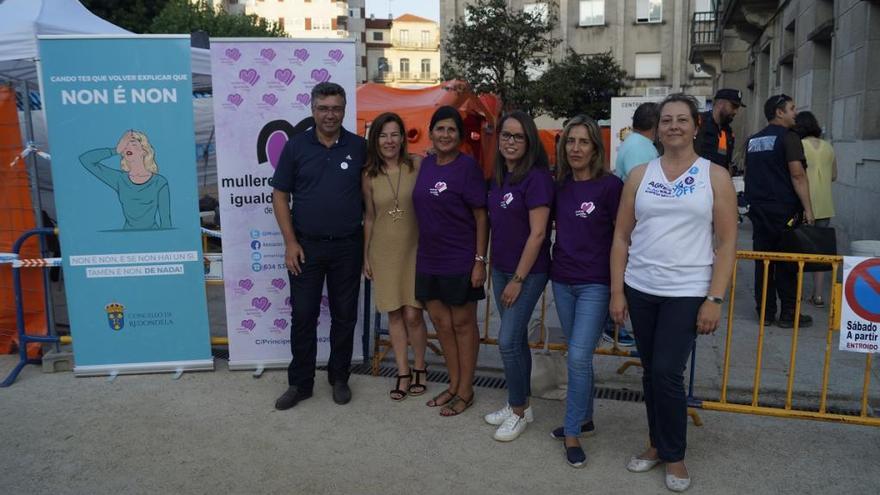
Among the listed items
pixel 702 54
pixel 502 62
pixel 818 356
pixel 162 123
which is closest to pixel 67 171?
pixel 162 123

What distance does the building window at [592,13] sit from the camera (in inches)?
1606

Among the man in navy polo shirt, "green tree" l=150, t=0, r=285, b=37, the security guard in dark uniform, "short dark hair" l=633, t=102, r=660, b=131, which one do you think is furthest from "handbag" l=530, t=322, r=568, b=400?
"green tree" l=150, t=0, r=285, b=37

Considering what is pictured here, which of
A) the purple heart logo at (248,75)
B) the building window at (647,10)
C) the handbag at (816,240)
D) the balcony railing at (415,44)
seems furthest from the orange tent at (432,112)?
the balcony railing at (415,44)

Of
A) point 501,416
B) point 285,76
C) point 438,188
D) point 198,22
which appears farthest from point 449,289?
point 198,22

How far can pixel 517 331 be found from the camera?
4055mm

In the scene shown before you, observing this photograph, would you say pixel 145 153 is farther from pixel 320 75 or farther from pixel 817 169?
pixel 817 169

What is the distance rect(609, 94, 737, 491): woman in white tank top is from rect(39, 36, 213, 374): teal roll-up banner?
3.21m

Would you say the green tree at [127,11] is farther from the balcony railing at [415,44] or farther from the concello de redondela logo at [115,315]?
the balcony railing at [415,44]

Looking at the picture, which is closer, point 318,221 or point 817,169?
point 318,221

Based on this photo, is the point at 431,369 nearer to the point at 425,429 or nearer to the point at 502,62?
the point at 425,429

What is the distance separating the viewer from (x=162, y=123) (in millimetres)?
5023

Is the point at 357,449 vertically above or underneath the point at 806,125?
underneath

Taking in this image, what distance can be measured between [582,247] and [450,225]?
84cm

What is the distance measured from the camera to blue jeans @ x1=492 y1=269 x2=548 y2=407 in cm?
397
